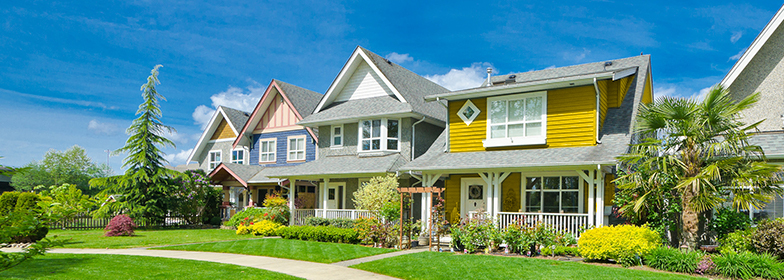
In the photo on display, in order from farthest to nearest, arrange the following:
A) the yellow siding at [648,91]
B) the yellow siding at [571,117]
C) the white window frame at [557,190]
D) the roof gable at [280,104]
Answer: the roof gable at [280,104]
the yellow siding at [648,91]
the white window frame at [557,190]
the yellow siding at [571,117]

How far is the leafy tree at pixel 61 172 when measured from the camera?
6088cm

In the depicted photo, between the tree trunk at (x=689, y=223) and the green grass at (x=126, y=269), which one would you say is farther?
the tree trunk at (x=689, y=223)

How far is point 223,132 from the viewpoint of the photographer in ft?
112

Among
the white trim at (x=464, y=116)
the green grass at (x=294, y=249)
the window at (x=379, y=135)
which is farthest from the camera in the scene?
the window at (x=379, y=135)

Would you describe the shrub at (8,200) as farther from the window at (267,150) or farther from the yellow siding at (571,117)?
the yellow siding at (571,117)

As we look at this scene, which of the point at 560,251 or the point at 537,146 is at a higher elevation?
the point at 537,146

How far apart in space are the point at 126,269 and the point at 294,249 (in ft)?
18.0

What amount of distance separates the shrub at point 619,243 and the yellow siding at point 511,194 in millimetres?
5375

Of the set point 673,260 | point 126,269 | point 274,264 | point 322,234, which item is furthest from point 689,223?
point 126,269

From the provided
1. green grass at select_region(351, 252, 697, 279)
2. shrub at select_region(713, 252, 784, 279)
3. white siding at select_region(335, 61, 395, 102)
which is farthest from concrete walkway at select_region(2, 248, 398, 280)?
white siding at select_region(335, 61, 395, 102)

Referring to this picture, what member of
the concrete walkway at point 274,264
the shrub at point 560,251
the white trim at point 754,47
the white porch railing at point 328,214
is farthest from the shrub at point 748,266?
the white porch railing at point 328,214

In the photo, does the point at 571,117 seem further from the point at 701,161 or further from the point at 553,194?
the point at 701,161

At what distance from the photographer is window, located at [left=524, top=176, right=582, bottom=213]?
1747cm

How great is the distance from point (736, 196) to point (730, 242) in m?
1.18
